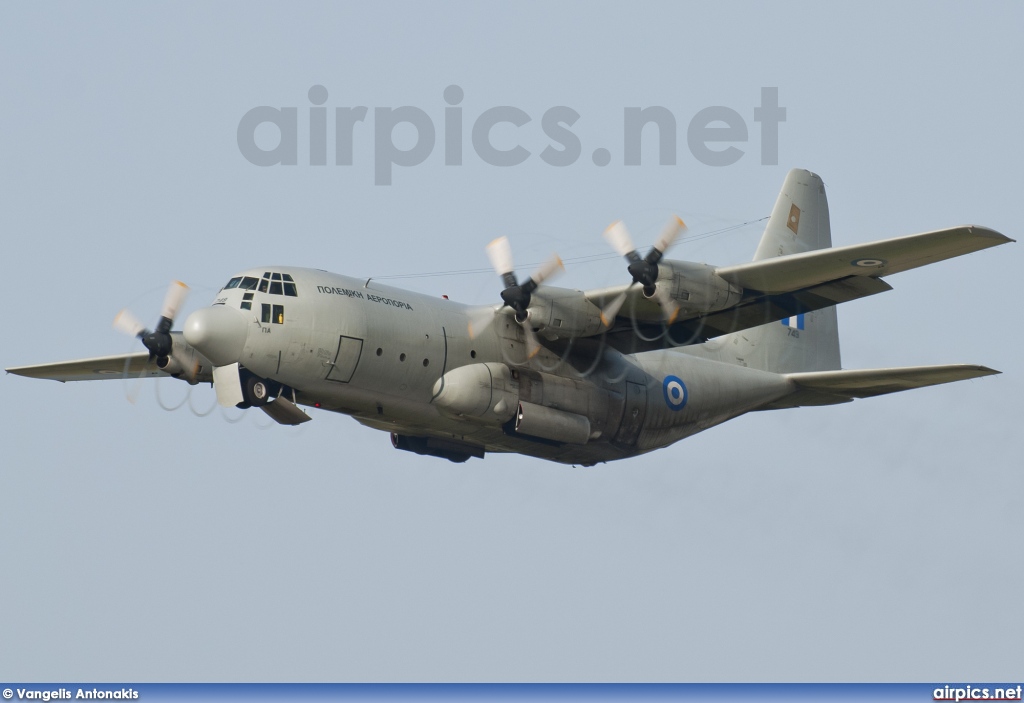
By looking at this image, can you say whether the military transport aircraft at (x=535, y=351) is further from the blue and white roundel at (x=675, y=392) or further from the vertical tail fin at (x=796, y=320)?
the vertical tail fin at (x=796, y=320)

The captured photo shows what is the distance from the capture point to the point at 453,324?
79.6 ft

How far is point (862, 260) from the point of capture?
74.5 ft

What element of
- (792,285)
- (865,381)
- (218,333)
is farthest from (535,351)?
(865,381)

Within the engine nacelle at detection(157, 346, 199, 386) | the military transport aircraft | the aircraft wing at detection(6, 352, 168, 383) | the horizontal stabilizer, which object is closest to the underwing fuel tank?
the military transport aircraft

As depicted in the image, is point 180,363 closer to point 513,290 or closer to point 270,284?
point 270,284

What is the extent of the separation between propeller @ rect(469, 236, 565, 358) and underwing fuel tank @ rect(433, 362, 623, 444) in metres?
0.63

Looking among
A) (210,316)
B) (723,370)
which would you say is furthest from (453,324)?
(723,370)

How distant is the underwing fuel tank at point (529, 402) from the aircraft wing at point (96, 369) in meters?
7.25

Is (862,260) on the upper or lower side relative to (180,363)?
upper

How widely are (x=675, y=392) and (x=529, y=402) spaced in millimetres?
3555

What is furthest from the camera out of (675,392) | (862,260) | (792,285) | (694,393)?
(694,393)

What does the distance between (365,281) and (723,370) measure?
7.80 m

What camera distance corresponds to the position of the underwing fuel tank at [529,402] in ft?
77.7

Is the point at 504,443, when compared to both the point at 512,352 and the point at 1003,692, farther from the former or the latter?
the point at 1003,692
